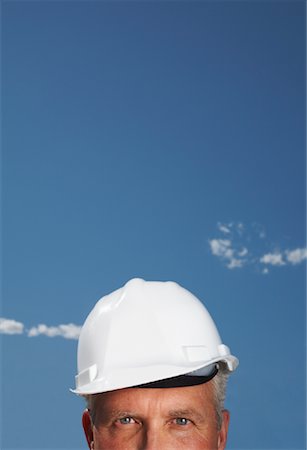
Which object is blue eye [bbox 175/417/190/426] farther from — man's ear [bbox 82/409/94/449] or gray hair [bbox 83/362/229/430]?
man's ear [bbox 82/409/94/449]

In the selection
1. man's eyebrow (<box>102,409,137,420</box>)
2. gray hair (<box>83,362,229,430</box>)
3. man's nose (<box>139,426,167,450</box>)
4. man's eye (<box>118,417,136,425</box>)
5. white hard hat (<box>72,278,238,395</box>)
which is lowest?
man's nose (<box>139,426,167,450</box>)

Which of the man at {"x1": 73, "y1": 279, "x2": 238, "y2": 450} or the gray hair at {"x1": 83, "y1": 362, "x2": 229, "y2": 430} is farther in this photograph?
the gray hair at {"x1": 83, "y1": 362, "x2": 229, "y2": 430}

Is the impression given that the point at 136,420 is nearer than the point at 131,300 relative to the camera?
Yes

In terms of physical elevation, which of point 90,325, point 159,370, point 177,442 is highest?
point 90,325

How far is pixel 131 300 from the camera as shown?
3.67m

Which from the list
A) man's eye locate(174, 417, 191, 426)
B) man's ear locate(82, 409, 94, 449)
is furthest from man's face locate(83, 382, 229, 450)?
man's ear locate(82, 409, 94, 449)

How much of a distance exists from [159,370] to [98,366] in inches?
13.3

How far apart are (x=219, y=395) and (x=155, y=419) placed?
1.40ft

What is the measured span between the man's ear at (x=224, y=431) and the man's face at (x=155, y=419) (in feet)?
0.48

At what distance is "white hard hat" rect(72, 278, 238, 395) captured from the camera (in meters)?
3.51

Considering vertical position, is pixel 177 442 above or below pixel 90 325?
below

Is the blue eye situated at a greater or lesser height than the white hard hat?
lesser

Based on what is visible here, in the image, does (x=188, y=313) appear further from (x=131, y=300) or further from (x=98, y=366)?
(x=98, y=366)

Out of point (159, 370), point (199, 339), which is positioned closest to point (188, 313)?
point (199, 339)
